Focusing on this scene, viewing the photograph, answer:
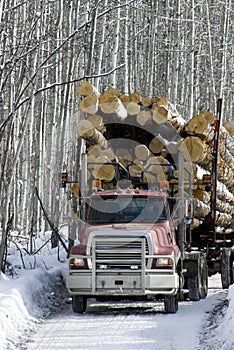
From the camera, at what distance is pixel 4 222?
40.8 ft

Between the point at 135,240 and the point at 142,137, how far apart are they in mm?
3920

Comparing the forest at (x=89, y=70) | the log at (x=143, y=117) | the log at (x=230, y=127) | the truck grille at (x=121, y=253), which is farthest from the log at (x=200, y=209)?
the log at (x=230, y=127)

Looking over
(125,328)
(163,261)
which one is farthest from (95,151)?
(125,328)

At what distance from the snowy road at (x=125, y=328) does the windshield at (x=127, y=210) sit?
160cm

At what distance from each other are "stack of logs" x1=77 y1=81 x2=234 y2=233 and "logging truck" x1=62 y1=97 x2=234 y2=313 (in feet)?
0.37

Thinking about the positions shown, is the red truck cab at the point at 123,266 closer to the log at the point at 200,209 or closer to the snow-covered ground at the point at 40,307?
the snow-covered ground at the point at 40,307

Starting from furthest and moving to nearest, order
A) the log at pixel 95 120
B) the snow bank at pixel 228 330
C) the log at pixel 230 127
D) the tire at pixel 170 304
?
1. the log at pixel 230 127
2. the log at pixel 95 120
3. the tire at pixel 170 304
4. the snow bank at pixel 228 330

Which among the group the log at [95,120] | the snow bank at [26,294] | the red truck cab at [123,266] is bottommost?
the snow bank at [26,294]

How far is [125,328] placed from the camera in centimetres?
1044

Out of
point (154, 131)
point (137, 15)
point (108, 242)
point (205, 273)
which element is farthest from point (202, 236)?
point (137, 15)

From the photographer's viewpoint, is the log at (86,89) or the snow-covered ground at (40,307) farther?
the log at (86,89)

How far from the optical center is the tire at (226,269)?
1559cm

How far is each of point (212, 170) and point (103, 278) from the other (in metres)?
5.02

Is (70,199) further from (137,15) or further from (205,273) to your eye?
(137,15)
